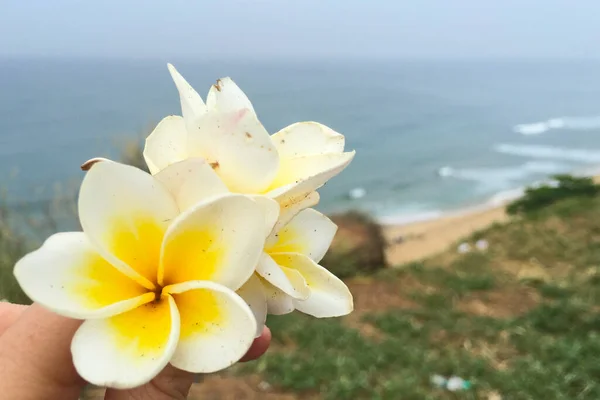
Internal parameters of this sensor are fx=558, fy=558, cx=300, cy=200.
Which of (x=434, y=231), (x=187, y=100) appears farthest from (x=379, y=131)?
(x=187, y=100)

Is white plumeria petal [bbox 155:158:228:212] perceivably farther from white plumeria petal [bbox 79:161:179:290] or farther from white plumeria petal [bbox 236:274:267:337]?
white plumeria petal [bbox 236:274:267:337]

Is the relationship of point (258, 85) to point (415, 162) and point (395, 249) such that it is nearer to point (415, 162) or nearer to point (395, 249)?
point (415, 162)

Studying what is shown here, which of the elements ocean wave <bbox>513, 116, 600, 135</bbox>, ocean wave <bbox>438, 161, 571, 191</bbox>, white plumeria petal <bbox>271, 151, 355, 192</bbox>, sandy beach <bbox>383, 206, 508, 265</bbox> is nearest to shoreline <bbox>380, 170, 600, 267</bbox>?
sandy beach <bbox>383, 206, 508, 265</bbox>

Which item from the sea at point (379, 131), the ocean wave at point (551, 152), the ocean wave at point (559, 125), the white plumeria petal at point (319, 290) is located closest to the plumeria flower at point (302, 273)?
the white plumeria petal at point (319, 290)

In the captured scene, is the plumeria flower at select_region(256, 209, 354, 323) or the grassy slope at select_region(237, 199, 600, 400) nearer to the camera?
the plumeria flower at select_region(256, 209, 354, 323)

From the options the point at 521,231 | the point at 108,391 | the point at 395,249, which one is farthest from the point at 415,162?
the point at 108,391

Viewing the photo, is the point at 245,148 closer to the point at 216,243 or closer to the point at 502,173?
the point at 216,243

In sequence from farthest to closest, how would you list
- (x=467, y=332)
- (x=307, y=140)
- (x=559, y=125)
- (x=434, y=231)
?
(x=559, y=125)
(x=434, y=231)
(x=467, y=332)
(x=307, y=140)
